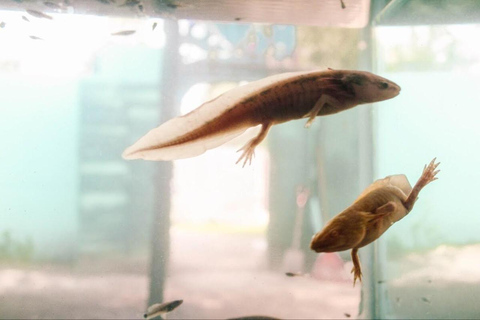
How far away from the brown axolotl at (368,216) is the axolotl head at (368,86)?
0.38 metres

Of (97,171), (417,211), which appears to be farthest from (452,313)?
(97,171)

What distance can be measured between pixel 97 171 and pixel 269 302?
155cm

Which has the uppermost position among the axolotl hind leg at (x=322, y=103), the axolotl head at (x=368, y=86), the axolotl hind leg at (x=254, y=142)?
the axolotl head at (x=368, y=86)

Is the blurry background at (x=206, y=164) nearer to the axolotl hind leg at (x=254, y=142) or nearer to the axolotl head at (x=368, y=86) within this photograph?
the axolotl hind leg at (x=254, y=142)

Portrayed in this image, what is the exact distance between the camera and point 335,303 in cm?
264

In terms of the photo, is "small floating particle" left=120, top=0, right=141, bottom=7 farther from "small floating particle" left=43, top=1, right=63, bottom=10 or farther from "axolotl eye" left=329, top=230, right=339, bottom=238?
"axolotl eye" left=329, top=230, right=339, bottom=238

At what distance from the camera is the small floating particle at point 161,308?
239 cm

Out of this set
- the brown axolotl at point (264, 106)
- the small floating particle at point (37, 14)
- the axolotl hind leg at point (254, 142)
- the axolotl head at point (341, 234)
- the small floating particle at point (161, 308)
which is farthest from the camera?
the small floating particle at point (37, 14)

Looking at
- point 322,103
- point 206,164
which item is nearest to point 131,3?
point 206,164

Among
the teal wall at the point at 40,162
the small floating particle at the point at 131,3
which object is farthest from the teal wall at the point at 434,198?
the teal wall at the point at 40,162

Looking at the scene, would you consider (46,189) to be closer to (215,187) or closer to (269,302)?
(215,187)

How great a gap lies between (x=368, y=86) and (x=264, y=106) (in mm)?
402

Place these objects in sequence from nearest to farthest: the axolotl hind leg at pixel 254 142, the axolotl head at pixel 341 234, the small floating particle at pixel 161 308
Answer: the axolotl head at pixel 341 234 < the axolotl hind leg at pixel 254 142 < the small floating particle at pixel 161 308

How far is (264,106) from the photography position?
1340 mm
